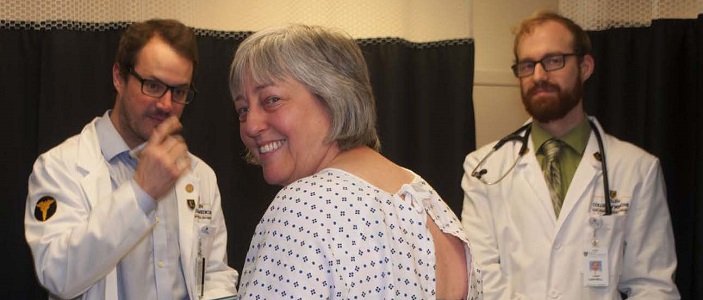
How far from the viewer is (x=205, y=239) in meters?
2.94

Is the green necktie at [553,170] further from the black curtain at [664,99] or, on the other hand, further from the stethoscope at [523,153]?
the black curtain at [664,99]

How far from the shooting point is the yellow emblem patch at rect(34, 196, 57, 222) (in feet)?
8.55

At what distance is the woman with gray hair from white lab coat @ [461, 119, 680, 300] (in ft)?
4.95

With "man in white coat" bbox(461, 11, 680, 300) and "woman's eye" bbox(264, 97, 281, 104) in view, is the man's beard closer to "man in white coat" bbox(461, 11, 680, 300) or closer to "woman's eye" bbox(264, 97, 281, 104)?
"man in white coat" bbox(461, 11, 680, 300)

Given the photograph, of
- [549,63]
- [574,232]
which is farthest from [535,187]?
[549,63]

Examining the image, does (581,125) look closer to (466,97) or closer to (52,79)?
(466,97)

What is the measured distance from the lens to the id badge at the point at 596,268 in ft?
10.3

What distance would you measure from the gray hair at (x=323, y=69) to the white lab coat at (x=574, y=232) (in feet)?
5.43

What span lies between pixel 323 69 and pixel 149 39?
4.68ft

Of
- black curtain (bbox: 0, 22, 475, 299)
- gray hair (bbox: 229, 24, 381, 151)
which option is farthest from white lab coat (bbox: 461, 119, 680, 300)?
gray hair (bbox: 229, 24, 381, 151)

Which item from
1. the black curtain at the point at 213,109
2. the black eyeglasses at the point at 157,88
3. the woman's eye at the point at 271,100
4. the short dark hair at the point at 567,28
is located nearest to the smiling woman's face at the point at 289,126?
the woman's eye at the point at 271,100

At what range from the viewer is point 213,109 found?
11.5ft

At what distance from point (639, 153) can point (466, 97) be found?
848 millimetres

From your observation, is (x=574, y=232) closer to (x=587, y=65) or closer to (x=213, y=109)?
(x=587, y=65)
